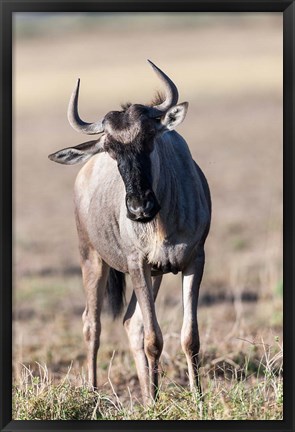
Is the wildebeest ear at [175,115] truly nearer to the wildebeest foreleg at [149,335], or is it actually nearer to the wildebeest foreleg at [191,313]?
the wildebeest foreleg at [191,313]

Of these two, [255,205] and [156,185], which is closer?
[156,185]

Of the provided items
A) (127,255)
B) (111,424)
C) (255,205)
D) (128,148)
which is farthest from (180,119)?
(255,205)

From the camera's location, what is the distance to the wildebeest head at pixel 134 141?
766cm

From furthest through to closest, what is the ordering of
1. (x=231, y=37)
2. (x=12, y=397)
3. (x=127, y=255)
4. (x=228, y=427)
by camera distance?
(x=231, y=37) < (x=127, y=255) < (x=12, y=397) < (x=228, y=427)

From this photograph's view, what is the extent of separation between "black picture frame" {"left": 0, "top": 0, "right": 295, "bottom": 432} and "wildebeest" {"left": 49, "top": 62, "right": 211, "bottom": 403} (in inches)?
26.5

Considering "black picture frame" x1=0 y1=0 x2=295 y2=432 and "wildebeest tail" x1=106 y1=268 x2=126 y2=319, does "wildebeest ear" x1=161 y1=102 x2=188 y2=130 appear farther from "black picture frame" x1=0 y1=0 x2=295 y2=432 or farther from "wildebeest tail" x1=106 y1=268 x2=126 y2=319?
"wildebeest tail" x1=106 y1=268 x2=126 y2=319

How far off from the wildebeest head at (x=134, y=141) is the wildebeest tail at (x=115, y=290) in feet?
6.10

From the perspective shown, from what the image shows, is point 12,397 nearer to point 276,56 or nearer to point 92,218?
point 92,218

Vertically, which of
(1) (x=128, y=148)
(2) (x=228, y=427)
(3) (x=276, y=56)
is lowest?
(2) (x=228, y=427)

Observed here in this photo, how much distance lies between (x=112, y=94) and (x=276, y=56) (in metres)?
6.15

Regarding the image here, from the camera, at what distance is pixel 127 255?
27.6 ft

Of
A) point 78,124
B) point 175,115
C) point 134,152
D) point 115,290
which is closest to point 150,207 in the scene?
point 134,152

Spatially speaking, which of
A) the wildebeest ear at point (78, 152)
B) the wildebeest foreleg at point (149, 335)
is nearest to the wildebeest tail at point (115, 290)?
the wildebeest foreleg at point (149, 335)

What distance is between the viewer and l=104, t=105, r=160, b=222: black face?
7645 millimetres
